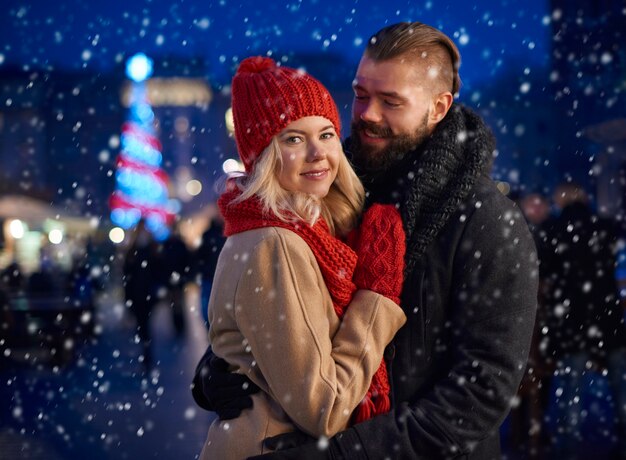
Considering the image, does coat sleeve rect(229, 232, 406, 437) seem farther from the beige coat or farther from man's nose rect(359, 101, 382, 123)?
man's nose rect(359, 101, 382, 123)

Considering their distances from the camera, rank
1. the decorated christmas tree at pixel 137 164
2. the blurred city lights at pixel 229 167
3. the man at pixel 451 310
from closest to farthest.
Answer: the man at pixel 451 310
the blurred city lights at pixel 229 167
the decorated christmas tree at pixel 137 164

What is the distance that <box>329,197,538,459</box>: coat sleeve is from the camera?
218 centimetres

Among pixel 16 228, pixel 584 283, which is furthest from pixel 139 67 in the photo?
pixel 584 283

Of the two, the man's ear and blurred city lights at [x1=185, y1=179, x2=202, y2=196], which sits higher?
the man's ear

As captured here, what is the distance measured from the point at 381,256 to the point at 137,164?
44237 mm

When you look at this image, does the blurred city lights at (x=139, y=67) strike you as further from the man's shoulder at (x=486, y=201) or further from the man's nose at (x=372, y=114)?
the man's shoulder at (x=486, y=201)

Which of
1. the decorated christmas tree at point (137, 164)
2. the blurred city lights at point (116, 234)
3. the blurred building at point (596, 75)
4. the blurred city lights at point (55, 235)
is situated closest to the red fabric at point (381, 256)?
the blurred building at point (596, 75)

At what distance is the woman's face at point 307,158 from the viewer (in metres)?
2.37

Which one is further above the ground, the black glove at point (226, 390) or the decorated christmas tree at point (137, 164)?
the black glove at point (226, 390)

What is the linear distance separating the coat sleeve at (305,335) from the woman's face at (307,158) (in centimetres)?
24

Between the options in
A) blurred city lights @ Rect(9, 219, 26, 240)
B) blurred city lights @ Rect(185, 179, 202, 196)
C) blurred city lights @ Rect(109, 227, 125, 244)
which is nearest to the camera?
blurred city lights @ Rect(9, 219, 26, 240)

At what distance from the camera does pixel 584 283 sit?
5691 millimetres

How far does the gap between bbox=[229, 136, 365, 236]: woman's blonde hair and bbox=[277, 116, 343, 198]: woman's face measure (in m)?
0.02

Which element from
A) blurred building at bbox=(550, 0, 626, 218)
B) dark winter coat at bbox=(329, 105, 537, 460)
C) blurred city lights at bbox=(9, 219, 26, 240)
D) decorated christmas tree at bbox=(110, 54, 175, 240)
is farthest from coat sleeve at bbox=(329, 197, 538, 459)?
decorated christmas tree at bbox=(110, 54, 175, 240)
